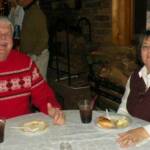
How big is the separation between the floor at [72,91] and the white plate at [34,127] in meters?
2.43

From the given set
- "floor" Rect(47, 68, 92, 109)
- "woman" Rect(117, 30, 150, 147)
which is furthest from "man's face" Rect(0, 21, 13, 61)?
"floor" Rect(47, 68, 92, 109)

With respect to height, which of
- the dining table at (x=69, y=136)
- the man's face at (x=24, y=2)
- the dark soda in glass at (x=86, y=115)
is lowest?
the dining table at (x=69, y=136)

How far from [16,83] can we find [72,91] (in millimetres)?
2221

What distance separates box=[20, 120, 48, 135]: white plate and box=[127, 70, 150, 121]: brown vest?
0.55 m

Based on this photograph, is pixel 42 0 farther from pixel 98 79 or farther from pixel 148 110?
pixel 148 110

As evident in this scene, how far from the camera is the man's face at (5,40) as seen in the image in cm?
228

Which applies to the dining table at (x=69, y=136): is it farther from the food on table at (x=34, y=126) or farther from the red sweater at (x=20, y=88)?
the red sweater at (x=20, y=88)

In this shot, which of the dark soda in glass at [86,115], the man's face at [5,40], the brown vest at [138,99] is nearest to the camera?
the dark soda in glass at [86,115]

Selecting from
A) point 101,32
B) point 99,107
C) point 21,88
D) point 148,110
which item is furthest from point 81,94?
point 148,110

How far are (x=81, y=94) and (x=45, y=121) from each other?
8.25ft

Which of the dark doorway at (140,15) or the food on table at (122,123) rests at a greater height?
the dark doorway at (140,15)

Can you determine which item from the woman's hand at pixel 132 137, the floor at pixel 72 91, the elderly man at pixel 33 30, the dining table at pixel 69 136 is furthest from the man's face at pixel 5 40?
the floor at pixel 72 91

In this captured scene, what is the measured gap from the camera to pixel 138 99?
2.06 meters

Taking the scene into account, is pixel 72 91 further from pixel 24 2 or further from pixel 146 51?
pixel 146 51
